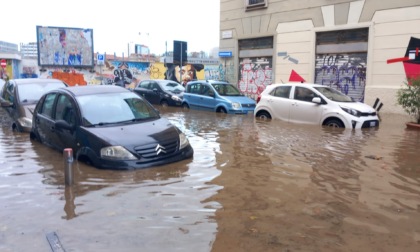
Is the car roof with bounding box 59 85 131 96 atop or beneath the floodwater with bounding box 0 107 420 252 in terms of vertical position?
atop

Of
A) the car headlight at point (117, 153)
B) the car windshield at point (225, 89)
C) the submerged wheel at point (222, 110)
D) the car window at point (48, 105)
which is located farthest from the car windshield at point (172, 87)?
the car headlight at point (117, 153)

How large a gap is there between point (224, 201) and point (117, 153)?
2000 millimetres

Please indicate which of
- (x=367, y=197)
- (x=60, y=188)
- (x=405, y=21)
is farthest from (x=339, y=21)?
(x=60, y=188)

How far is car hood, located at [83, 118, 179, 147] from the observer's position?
607 cm

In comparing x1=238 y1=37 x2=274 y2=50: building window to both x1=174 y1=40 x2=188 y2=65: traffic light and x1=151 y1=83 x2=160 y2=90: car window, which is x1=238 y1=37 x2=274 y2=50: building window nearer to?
x1=174 y1=40 x2=188 y2=65: traffic light

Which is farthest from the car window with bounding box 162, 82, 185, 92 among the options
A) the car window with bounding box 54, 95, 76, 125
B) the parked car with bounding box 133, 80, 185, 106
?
the car window with bounding box 54, 95, 76, 125

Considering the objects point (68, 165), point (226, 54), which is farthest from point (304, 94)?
point (226, 54)

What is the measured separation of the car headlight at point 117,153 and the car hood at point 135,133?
8 centimetres

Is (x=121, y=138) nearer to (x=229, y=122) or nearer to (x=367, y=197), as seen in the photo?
(x=367, y=197)

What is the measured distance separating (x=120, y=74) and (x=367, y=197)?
91.4ft

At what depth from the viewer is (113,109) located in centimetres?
702

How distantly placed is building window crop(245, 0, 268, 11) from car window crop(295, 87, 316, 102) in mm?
9549

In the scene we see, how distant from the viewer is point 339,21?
16.7m

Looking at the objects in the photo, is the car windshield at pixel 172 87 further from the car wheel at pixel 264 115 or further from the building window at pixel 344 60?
the car wheel at pixel 264 115
